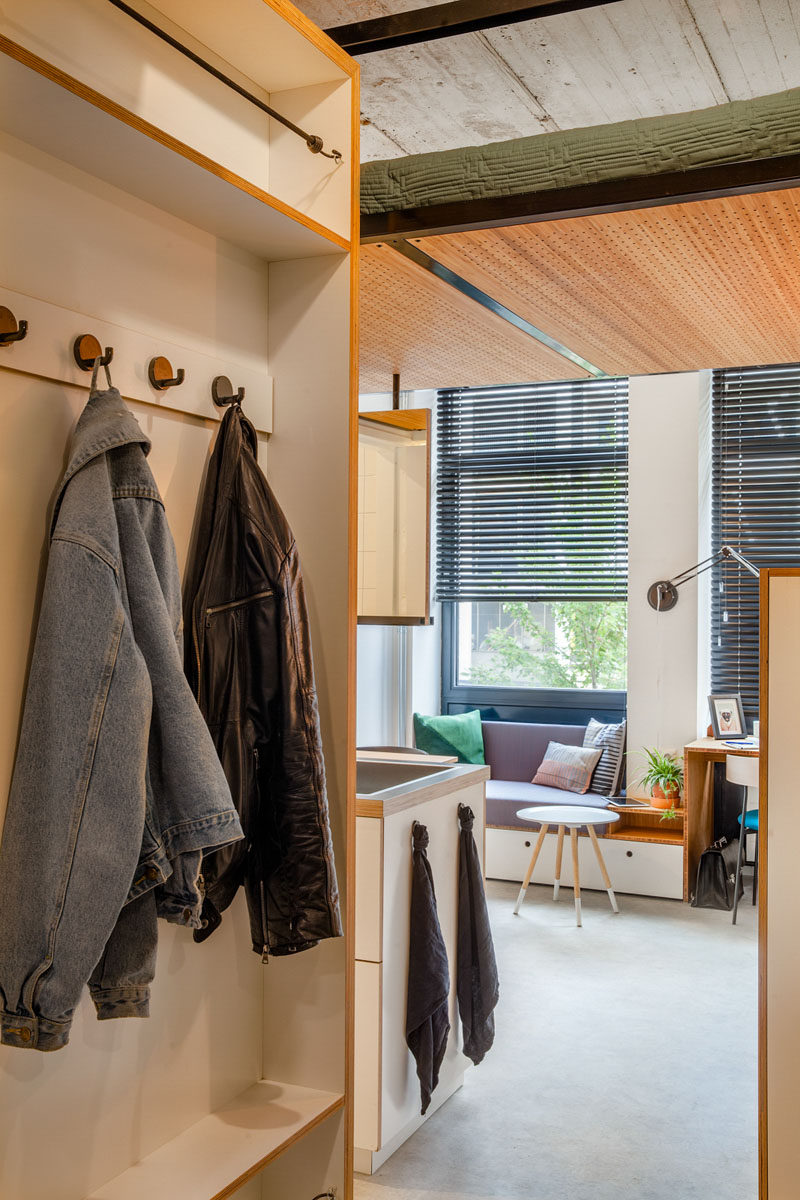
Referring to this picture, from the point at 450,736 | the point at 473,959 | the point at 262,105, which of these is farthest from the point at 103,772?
the point at 450,736

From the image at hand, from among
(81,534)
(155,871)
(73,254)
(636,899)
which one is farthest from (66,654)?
(636,899)

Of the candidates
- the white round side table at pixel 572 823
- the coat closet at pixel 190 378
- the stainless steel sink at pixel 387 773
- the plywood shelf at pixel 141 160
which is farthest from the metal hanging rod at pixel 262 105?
the white round side table at pixel 572 823

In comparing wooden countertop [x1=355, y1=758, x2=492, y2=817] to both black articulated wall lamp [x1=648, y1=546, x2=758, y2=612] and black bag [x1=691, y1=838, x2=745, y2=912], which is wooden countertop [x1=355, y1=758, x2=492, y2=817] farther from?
black articulated wall lamp [x1=648, y1=546, x2=758, y2=612]

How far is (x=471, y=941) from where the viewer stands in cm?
319

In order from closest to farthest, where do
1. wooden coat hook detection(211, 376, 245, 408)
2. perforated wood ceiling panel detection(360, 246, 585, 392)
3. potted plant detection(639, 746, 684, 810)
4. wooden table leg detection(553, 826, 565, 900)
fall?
wooden coat hook detection(211, 376, 245, 408), perforated wood ceiling panel detection(360, 246, 585, 392), wooden table leg detection(553, 826, 565, 900), potted plant detection(639, 746, 684, 810)

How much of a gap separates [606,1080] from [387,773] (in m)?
1.19

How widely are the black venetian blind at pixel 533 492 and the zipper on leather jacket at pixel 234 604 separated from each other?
4.96 meters

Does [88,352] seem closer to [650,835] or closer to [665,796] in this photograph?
[650,835]

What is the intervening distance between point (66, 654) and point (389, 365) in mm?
2446

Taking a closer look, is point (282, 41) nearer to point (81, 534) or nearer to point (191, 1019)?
point (81, 534)

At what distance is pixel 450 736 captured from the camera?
21.3 ft

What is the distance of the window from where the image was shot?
6.53 metres

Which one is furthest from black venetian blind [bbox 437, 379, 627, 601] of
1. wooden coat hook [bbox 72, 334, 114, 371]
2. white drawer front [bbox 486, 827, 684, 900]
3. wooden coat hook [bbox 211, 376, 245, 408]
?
wooden coat hook [bbox 72, 334, 114, 371]

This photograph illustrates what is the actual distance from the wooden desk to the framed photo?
0.08 m
